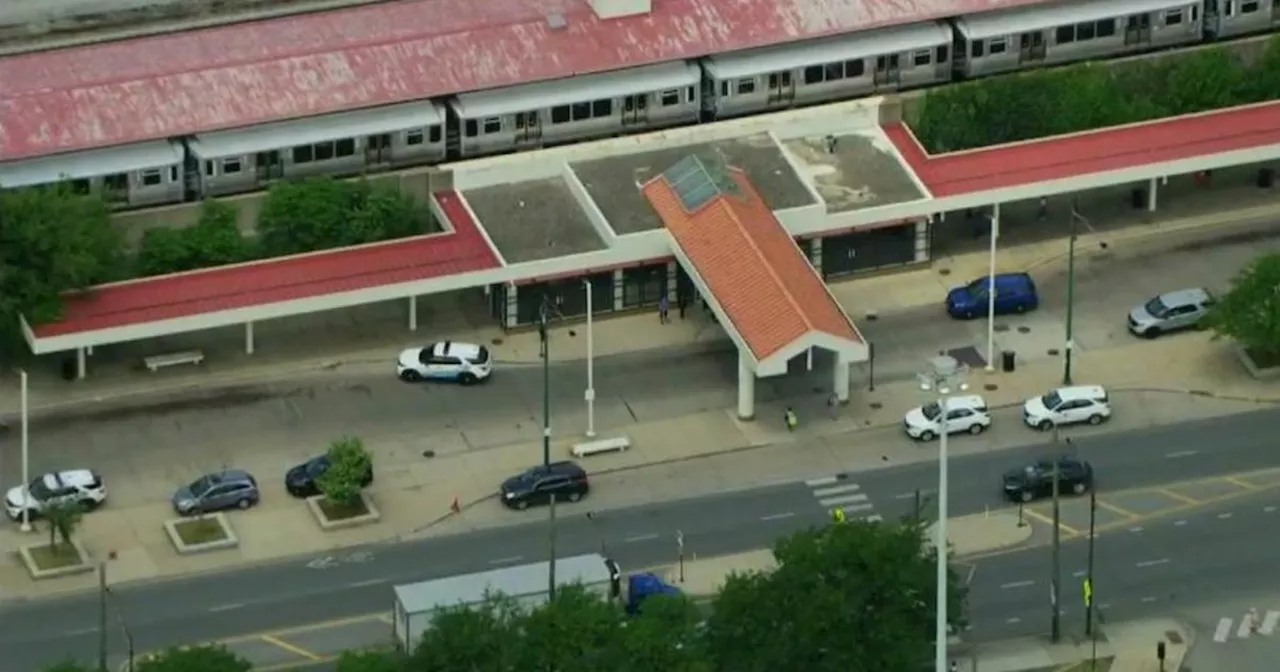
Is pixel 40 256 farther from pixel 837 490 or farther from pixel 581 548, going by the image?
pixel 837 490

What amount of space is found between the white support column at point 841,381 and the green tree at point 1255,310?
16.1 meters

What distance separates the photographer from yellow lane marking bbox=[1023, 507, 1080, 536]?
18800 centimetres

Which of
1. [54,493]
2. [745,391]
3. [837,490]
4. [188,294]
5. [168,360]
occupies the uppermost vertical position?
[188,294]

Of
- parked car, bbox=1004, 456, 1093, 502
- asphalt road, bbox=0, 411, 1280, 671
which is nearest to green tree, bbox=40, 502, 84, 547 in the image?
asphalt road, bbox=0, 411, 1280, 671

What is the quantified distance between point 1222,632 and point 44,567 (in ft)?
153

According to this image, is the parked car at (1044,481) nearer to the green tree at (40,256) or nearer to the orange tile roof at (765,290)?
the orange tile roof at (765,290)

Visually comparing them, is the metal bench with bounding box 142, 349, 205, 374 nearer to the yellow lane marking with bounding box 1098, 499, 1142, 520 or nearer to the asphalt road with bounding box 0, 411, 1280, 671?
the asphalt road with bounding box 0, 411, 1280, 671

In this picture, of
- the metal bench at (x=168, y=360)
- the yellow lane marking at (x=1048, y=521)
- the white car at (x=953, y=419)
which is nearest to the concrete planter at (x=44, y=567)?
the metal bench at (x=168, y=360)

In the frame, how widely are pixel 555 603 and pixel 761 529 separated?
1793 cm

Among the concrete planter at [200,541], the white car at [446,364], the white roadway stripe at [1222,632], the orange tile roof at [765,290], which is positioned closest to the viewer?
the white roadway stripe at [1222,632]

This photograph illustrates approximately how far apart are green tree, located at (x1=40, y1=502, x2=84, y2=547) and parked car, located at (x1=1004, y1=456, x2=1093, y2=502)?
37.8 metres

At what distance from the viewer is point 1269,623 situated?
598ft

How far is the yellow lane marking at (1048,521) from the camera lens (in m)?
188

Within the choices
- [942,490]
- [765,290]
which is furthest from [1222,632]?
[765,290]
